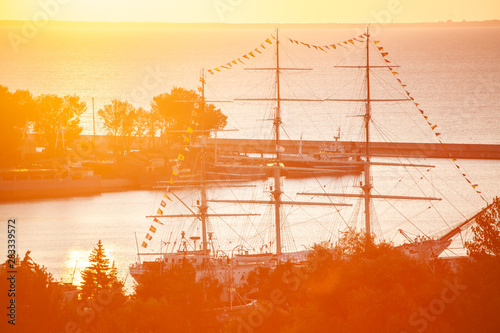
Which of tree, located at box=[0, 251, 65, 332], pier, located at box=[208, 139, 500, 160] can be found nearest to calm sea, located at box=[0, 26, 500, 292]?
pier, located at box=[208, 139, 500, 160]

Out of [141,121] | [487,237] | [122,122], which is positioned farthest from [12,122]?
[487,237]

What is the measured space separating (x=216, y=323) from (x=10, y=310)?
Result: 3.54 meters

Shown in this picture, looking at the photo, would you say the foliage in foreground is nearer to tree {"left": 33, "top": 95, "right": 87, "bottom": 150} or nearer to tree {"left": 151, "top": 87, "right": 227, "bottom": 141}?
tree {"left": 151, "top": 87, "right": 227, "bottom": 141}

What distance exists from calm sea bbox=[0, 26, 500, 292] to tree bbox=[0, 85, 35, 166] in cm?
944

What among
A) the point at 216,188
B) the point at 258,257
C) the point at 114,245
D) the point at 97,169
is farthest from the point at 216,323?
the point at 97,169

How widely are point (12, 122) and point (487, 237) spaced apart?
37.5m

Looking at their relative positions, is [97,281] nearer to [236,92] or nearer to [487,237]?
[487,237]

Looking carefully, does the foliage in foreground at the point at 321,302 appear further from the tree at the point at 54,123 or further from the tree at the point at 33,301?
the tree at the point at 54,123

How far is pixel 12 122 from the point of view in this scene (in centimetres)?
5378

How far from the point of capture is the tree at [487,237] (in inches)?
789

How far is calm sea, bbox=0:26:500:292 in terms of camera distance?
35.5m

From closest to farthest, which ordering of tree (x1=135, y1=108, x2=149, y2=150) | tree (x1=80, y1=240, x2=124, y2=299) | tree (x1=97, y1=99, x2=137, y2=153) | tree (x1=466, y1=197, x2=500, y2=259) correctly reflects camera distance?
tree (x1=466, y1=197, x2=500, y2=259)
tree (x1=80, y1=240, x2=124, y2=299)
tree (x1=97, y1=99, x2=137, y2=153)
tree (x1=135, y1=108, x2=149, y2=150)

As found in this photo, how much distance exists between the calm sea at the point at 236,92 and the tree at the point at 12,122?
9435 millimetres

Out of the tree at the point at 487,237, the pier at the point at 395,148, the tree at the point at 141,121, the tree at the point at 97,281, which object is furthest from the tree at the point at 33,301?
the tree at the point at 141,121
